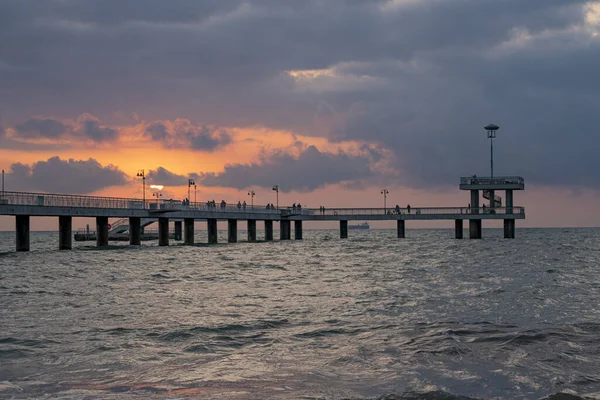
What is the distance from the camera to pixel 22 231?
208 feet

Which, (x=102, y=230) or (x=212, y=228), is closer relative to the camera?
(x=102, y=230)

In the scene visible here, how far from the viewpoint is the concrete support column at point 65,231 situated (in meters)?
68.2

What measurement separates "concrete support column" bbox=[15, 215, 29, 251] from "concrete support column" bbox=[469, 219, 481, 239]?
73912 millimetres

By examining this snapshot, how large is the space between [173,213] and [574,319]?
6881 cm

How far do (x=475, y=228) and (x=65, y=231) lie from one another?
7035 cm

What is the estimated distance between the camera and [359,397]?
1201 cm

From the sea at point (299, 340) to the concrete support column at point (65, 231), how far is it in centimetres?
3545

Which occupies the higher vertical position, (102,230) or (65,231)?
(65,231)

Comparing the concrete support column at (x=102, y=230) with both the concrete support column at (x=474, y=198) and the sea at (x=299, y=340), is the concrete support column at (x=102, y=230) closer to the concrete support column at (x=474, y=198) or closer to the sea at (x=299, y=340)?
the sea at (x=299, y=340)

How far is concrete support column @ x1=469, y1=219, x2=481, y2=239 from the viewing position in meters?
115

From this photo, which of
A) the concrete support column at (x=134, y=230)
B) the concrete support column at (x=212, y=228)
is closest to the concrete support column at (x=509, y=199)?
the concrete support column at (x=212, y=228)

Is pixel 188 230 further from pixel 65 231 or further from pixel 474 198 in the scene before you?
pixel 474 198

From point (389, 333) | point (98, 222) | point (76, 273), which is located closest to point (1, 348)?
point (389, 333)

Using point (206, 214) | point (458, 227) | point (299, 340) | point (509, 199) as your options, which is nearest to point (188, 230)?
point (206, 214)
